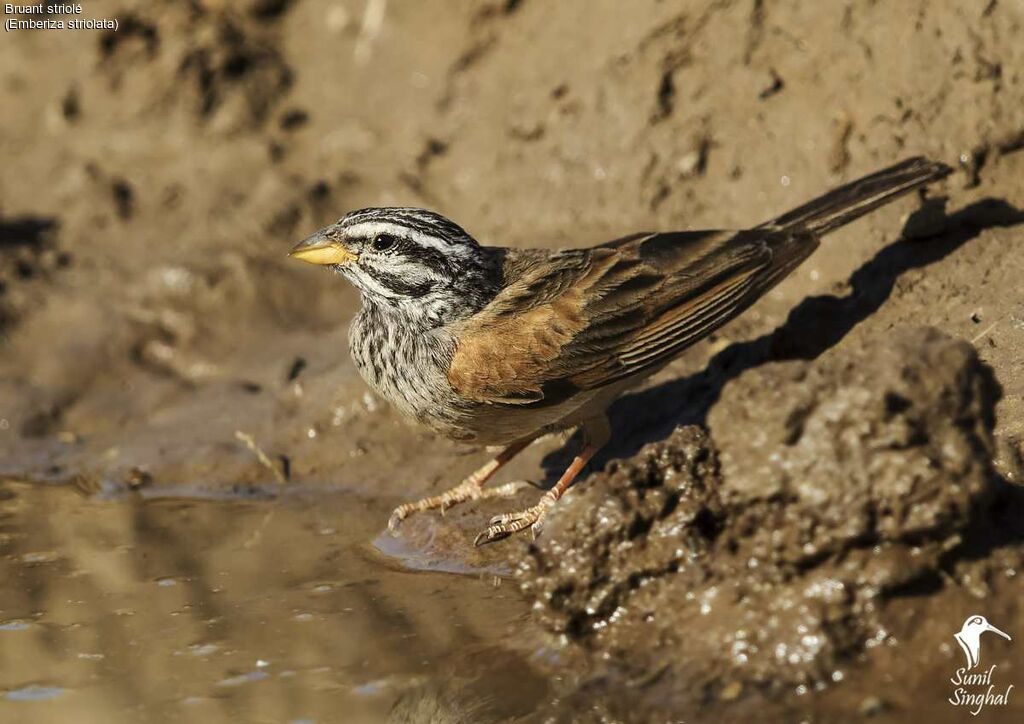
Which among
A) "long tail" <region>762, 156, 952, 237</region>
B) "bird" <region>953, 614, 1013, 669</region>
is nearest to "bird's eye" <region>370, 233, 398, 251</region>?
"long tail" <region>762, 156, 952, 237</region>

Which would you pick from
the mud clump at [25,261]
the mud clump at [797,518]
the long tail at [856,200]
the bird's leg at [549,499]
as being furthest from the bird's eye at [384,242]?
the mud clump at [25,261]

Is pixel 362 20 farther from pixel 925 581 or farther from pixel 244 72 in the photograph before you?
pixel 925 581

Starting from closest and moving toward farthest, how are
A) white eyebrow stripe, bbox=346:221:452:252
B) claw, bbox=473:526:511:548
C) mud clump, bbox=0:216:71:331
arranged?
1. claw, bbox=473:526:511:548
2. white eyebrow stripe, bbox=346:221:452:252
3. mud clump, bbox=0:216:71:331

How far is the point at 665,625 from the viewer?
564 centimetres

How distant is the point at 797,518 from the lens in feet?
17.5

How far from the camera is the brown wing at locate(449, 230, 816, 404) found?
723 cm

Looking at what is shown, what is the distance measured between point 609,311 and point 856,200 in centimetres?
165

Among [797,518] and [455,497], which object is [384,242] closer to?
[455,497]

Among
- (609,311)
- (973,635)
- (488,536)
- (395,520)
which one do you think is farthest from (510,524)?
(973,635)

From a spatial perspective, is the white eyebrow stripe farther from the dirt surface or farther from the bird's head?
the dirt surface

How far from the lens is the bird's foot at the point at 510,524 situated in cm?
739

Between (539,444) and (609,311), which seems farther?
(539,444)

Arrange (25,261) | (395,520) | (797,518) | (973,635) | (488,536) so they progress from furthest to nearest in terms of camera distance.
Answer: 1. (25,261)
2. (395,520)
3. (488,536)
4. (797,518)
5. (973,635)

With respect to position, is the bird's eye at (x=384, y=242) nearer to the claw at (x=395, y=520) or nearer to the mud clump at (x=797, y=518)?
the claw at (x=395, y=520)
